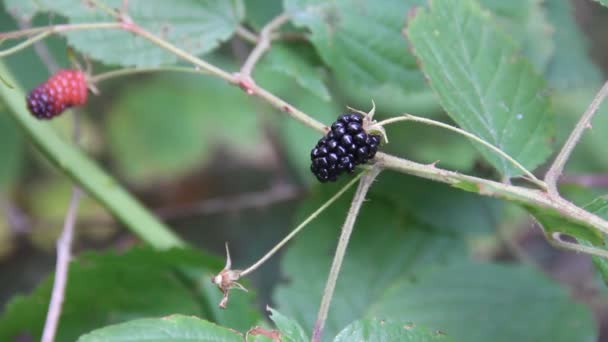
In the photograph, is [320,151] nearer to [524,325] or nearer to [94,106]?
[524,325]

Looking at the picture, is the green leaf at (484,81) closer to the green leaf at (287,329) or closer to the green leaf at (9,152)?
the green leaf at (287,329)

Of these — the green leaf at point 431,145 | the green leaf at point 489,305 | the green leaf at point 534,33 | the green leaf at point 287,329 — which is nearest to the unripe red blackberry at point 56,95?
the green leaf at point 287,329

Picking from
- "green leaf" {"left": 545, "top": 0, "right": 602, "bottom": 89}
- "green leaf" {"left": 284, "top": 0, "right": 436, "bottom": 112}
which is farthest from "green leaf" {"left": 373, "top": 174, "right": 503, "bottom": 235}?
"green leaf" {"left": 545, "top": 0, "right": 602, "bottom": 89}

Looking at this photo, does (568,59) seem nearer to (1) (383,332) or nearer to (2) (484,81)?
(2) (484,81)

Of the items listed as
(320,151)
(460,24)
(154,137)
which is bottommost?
(320,151)

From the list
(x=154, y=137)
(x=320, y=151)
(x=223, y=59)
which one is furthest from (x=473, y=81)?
(x=154, y=137)

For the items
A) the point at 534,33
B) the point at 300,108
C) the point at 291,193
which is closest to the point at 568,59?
the point at 534,33
